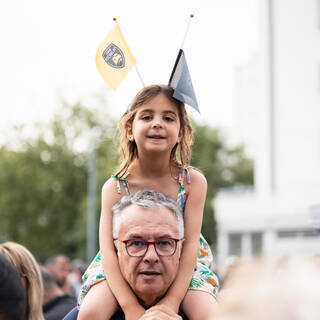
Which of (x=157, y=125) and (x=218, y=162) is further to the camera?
(x=218, y=162)

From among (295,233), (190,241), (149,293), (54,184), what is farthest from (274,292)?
(54,184)

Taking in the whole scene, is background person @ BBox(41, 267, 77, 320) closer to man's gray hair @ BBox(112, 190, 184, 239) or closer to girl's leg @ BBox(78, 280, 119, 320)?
girl's leg @ BBox(78, 280, 119, 320)

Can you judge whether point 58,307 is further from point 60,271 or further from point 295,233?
point 295,233

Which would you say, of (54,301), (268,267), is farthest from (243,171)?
(268,267)

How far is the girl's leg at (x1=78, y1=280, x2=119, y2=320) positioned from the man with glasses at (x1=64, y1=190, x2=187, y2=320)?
0.41ft

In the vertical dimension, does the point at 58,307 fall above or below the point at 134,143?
below

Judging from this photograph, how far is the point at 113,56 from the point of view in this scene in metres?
3.29

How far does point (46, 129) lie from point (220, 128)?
43.5 feet

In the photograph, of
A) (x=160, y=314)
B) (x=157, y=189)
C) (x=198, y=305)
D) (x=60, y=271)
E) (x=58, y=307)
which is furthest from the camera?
(x=60, y=271)

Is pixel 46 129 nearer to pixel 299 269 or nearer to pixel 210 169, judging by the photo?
pixel 210 169

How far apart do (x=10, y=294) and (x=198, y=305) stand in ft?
2.49

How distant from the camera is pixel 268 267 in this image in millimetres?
985

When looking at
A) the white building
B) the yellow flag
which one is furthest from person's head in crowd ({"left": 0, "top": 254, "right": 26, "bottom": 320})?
the white building

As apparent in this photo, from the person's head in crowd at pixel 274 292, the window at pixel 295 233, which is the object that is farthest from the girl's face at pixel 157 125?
the window at pixel 295 233
